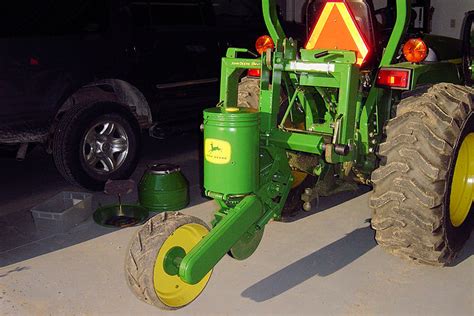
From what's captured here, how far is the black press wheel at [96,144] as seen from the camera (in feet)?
17.1

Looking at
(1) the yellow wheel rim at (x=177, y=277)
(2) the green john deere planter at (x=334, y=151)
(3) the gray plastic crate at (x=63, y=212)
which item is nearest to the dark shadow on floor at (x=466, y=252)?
(2) the green john deere planter at (x=334, y=151)

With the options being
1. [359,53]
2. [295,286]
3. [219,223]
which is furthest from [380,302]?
[359,53]

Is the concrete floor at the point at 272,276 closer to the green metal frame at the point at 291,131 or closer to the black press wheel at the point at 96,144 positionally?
the green metal frame at the point at 291,131

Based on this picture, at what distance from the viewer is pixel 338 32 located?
3.83m

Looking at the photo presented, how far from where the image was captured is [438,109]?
3361 millimetres

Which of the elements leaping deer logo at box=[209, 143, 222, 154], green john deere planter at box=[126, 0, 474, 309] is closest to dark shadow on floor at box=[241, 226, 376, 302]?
green john deere planter at box=[126, 0, 474, 309]

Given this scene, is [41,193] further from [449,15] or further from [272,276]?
[449,15]

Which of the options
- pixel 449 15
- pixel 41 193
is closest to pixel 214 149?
pixel 41 193

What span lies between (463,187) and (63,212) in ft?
10.5

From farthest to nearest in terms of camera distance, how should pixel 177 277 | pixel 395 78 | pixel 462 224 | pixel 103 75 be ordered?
pixel 103 75
pixel 462 224
pixel 395 78
pixel 177 277

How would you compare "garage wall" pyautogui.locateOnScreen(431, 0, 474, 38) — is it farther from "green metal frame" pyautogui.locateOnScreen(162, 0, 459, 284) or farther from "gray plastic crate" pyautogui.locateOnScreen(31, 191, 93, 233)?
"gray plastic crate" pyautogui.locateOnScreen(31, 191, 93, 233)

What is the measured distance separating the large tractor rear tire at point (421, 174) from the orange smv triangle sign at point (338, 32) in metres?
0.56

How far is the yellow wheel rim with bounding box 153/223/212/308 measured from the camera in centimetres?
281

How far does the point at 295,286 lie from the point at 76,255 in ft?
5.52
